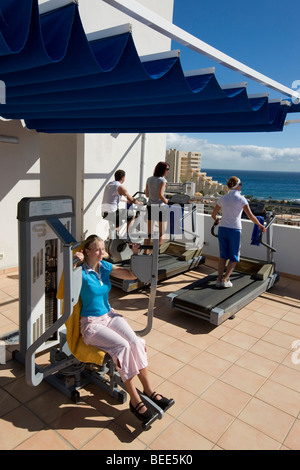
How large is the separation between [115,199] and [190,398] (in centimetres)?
Answer: 373

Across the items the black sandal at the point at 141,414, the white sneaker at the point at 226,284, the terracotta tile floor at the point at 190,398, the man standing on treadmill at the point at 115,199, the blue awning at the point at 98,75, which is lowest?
the terracotta tile floor at the point at 190,398

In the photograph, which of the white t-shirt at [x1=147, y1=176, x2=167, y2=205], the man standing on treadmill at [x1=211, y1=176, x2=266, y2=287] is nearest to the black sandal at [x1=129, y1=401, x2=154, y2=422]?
the man standing on treadmill at [x1=211, y1=176, x2=266, y2=287]

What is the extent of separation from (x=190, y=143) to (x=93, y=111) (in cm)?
12233

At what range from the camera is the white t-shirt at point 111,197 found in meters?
5.75

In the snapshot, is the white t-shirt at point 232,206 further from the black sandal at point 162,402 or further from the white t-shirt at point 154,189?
the black sandal at point 162,402

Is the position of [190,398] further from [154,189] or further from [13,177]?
[13,177]

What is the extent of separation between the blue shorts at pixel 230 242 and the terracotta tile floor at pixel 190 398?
2.89 ft

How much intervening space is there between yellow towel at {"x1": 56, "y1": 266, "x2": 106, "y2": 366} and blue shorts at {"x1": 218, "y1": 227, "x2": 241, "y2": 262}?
2581mm

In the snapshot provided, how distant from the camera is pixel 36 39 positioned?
1.55 m

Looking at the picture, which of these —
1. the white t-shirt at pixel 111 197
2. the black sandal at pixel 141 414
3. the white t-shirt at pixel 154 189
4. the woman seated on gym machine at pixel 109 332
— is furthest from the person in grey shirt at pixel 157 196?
the black sandal at pixel 141 414

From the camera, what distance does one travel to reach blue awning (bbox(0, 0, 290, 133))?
1552 mm

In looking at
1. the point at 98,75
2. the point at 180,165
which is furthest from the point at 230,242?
the point at 180,165

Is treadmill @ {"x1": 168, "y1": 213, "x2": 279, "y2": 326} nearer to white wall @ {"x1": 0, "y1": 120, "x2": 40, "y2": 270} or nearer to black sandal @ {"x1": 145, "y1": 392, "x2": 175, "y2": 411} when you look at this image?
black sandal @ {"x1": 145, "y1": 392, "x2": 175, "y2": 411}
